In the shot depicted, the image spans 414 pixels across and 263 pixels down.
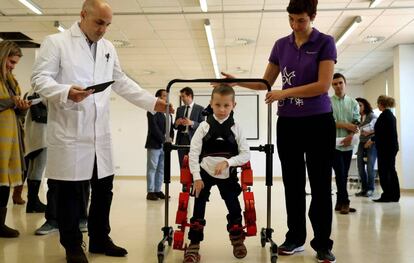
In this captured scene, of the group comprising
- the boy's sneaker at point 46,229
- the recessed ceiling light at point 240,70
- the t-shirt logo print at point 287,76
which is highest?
the recessed ceiling light at point 240,70

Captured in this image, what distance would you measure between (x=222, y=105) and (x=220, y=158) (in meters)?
0.34

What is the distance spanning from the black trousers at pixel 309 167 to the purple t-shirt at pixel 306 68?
0.17ft

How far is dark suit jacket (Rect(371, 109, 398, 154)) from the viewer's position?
6250mm

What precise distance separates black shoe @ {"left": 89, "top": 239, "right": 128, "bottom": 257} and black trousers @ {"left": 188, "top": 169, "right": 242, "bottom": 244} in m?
0.45

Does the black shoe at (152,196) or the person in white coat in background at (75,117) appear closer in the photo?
the person in white coat in background at (75,117)

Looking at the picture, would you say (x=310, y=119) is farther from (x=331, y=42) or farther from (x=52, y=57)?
(x=52, y=57)

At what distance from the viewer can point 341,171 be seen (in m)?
4.58

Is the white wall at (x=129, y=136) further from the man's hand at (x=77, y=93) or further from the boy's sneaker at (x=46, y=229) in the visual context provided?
the man's hand at (x=77, y=93)

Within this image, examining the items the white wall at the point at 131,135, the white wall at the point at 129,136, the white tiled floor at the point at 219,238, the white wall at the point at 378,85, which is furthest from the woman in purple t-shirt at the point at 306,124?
the white wall at the point at 129,136

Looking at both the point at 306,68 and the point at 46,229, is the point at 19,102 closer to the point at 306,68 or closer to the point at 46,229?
the point at 46,229

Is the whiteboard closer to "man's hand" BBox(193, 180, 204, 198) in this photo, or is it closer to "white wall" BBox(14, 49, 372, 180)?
"white wall" BBox(14, 49, 372, 180)

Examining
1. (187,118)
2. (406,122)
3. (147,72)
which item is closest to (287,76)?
(187,118)

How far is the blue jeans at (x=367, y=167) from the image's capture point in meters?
7.06

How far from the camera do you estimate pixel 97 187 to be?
8.57 ft
